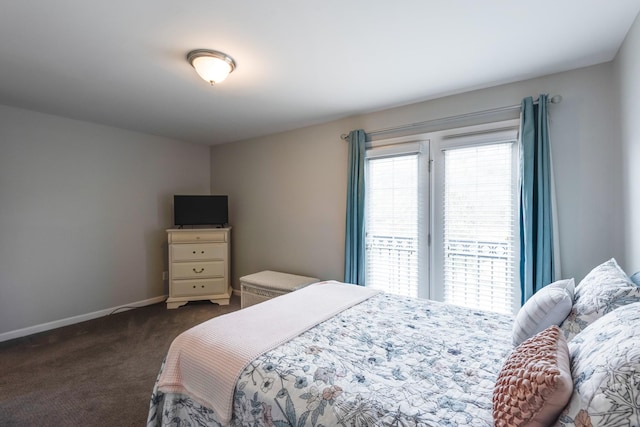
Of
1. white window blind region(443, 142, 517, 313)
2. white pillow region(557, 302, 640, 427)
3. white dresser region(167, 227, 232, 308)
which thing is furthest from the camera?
white dresser region(167, 227, 232, 308)

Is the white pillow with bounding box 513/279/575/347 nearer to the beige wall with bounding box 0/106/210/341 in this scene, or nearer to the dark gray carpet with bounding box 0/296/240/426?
the dark gray carpet with bounding box 0/296/240/426

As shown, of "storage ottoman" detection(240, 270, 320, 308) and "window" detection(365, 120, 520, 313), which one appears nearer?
"window" detection(365, 120, 520, 313)

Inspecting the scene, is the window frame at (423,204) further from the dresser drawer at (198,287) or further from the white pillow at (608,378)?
the dresser drawer at (198,287)

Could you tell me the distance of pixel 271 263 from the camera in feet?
13.5

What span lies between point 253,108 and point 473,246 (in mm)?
2559

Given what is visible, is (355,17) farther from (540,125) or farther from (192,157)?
(192,157)

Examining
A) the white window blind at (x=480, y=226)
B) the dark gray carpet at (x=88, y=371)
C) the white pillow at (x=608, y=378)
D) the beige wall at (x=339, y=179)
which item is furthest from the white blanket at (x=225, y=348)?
the beige wall at (x=339, y=179)

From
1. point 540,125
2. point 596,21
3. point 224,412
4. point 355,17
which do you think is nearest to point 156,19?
point 355,17

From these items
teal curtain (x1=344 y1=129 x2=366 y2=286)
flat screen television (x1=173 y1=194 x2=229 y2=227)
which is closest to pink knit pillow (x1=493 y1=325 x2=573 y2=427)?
teal curtain (x1=344 y1=129 x2=366 y2=286)

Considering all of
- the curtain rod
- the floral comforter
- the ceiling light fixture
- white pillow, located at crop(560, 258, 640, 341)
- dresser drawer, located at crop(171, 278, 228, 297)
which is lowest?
dresser drawer, located at crop(171, 278, 228, 297)

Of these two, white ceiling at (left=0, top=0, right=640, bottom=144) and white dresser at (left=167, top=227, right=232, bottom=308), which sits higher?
white ceiling at (left=0, top=0, right=640, bottom=144)

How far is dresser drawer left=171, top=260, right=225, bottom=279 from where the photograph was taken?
154 inches

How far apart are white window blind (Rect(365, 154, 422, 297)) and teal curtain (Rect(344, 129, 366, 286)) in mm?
115

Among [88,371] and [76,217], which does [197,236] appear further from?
[88,371]
